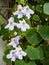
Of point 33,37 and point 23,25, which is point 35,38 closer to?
point 33,37

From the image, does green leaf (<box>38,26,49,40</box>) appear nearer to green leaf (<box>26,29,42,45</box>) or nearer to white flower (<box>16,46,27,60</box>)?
green leaf (<box>26,29,42,45</box>)

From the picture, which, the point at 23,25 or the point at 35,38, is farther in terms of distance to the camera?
the point at 35,38

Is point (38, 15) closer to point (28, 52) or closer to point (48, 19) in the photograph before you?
point (48, 19)

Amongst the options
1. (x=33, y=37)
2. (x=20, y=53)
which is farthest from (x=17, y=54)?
(x=33, y=37)

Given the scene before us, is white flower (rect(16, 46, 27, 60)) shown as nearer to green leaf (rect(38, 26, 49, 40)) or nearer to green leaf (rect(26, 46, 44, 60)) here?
green leaf (rect(26, 46, 44, 60))

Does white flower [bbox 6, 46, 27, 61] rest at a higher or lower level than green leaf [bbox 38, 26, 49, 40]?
lower

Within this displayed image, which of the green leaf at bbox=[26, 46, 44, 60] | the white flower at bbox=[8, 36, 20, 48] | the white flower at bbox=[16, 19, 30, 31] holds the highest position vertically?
the white flower at bbox=[16, 19, 30, 31]

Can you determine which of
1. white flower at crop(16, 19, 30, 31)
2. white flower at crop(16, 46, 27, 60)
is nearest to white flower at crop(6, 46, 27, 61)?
white flower at crop(16, 46, 27, 60)

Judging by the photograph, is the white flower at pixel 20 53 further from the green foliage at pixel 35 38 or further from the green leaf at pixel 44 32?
the green leaf at pixel 44 32

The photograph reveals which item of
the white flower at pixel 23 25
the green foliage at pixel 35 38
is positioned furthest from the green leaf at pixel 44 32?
the white flower at pixel 23 25

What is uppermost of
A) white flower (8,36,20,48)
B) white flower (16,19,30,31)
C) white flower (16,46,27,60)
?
white flower (16,19,30,31)
